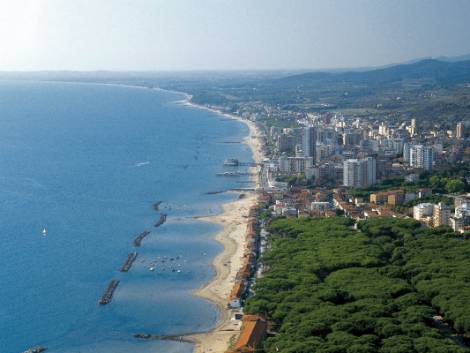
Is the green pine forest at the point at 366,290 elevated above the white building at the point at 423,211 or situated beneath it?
elevated above

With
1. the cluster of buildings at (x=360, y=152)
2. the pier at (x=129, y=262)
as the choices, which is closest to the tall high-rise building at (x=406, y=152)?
the cluster of buildings at (x=360, y=152)

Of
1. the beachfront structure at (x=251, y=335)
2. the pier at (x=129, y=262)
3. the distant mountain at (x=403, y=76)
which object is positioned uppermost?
the beachfront structure at (x=251, y=335)

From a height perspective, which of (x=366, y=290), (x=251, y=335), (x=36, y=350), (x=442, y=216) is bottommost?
(x=36, y=350)

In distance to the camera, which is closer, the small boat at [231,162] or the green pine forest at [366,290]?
the green pine forest at [366,290]

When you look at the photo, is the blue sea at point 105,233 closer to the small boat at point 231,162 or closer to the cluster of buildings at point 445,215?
the small boat at point 231,162

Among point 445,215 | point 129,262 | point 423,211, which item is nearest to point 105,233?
point 129,262

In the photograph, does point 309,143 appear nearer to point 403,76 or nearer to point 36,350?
point 36,350
